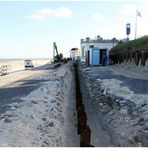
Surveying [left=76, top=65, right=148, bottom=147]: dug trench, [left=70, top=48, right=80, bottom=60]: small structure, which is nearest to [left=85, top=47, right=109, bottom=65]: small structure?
[left=70, top=48, right=80, bottom=60]: small structure

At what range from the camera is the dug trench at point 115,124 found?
12989 millimetres

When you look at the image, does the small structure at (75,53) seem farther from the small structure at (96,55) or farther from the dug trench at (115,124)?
the dug trench at (115,124)

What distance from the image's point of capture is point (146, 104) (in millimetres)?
15617

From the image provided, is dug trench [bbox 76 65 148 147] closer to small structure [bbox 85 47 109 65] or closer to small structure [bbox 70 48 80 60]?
small structure [bbox 85 47 109 65]

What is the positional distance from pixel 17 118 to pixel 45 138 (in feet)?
5.35

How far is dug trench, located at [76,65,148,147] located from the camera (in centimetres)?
1299

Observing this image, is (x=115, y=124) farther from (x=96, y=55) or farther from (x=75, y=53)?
(x=75, y=53)

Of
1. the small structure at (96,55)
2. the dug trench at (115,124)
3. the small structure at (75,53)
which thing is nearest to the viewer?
the dug trench at (115,124)

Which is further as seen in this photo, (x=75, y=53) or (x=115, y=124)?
(x=75, y=53)

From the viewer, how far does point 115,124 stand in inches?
615

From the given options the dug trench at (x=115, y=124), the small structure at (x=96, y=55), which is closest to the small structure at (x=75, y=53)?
the small structure at (x=96, y=55)

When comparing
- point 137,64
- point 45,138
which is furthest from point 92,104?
point 137,64

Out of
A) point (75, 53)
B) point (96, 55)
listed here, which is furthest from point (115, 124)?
point (75, 53)

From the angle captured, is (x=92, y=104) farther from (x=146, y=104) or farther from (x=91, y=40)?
(x=91, y=40)
